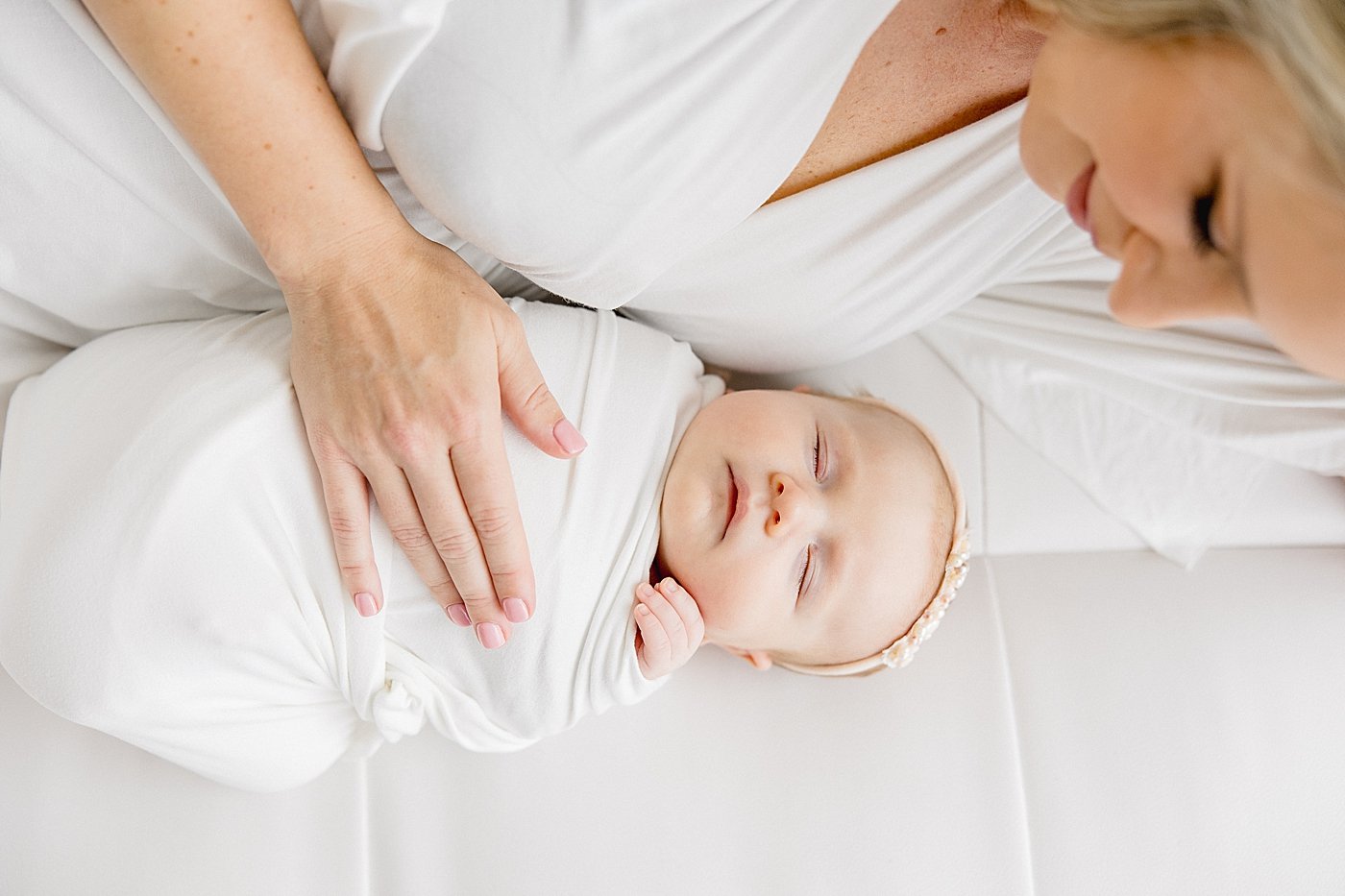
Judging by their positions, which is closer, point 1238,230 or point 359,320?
point 1238,230

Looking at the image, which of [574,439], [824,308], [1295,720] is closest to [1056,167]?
[824,308]

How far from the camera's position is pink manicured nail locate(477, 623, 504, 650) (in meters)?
1.09

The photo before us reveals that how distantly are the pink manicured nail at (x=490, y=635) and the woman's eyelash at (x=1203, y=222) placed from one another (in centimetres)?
77

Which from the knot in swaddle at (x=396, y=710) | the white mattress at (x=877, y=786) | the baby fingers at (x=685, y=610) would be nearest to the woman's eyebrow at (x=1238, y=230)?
the baby fingers at (x=685, y=610)

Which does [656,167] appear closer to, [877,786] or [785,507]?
[785,507]

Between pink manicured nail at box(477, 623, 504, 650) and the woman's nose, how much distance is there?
34cm

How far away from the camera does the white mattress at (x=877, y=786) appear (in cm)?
125

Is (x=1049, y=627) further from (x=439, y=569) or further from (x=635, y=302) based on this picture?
(x=439, y=569)

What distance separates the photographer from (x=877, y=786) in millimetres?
1312

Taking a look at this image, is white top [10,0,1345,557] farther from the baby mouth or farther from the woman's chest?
the baby mouth

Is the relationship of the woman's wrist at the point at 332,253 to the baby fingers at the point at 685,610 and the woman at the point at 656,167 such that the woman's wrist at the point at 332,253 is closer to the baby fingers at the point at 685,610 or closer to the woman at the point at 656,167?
the woman at the point at 656,167

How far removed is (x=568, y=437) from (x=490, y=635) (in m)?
0.24

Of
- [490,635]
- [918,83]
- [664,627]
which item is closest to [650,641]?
[664,627]

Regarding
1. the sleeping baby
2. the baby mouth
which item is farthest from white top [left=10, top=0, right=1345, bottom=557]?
the baby mouth
